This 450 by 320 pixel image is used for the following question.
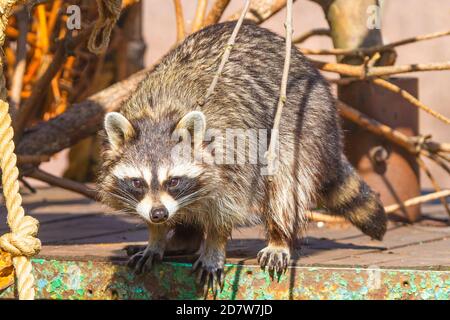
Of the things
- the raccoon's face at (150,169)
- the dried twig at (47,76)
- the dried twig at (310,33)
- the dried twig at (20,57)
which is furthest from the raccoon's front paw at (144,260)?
the dried twig at (310,33)

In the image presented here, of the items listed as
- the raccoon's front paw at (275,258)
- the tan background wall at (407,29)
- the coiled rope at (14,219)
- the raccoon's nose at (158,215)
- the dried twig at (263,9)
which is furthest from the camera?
the tan background wall at (407,29)

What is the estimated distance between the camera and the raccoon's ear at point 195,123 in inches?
204

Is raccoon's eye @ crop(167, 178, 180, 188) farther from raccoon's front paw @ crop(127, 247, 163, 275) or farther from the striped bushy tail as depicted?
the striped bushy tail

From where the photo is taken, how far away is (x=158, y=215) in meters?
4.93

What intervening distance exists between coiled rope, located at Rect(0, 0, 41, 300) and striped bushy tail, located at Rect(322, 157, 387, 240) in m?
2.51

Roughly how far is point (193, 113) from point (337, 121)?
125 cm

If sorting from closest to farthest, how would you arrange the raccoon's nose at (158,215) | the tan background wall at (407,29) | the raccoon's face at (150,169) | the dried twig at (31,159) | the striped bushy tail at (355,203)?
the raccoon's nose at (158,215), the raccoon's face at (150,169), the striped bushy tail at (355,203), the dried twig at (31,159), the tan background wall at (407,29)

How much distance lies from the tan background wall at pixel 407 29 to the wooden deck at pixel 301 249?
212 inches

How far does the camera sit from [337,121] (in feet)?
20.1

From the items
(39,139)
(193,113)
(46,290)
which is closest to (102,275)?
(46,290)

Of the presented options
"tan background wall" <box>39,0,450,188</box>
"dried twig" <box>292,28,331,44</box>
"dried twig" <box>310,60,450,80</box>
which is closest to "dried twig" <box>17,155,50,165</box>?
"dried twig" <box>310,60,450,80</box>

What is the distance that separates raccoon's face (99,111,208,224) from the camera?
5074 millimetres

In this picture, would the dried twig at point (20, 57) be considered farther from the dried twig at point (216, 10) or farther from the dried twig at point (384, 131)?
the dried twig at point (384, 131)

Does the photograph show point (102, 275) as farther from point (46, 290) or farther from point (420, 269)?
point (420, 269)
